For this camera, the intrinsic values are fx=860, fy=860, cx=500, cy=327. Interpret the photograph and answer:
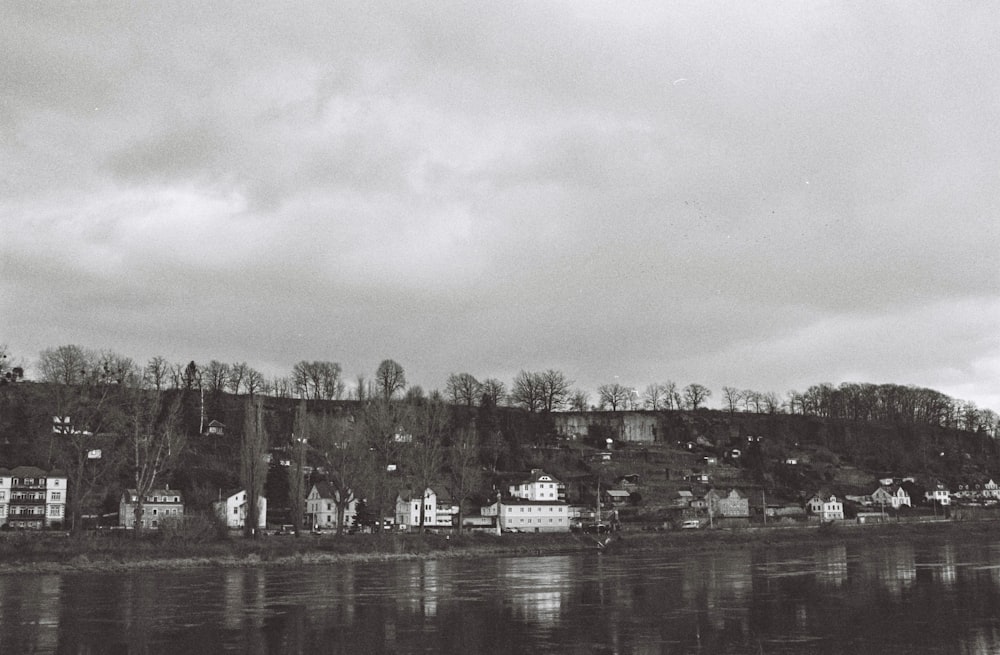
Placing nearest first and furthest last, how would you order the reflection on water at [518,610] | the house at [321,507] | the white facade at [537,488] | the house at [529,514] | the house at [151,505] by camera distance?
the reflection on water at [518,610] < the house at [151,505] < the house at [321,507] < the house at [529,514] < the white facade at [537,488]

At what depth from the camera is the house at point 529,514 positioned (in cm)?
11262

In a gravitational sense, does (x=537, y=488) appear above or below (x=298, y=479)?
below

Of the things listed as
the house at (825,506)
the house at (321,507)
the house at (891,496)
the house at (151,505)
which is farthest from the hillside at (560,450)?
the house at (825,506)

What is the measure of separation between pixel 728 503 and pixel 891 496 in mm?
46098

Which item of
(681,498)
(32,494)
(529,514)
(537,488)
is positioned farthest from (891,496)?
(32,494)

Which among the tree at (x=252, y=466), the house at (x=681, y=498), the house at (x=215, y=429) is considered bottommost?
the house at (x=681, y=498)

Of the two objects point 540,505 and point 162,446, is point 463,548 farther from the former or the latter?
point 540,505

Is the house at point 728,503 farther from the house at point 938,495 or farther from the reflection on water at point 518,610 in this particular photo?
the reflection on water at point 518,610

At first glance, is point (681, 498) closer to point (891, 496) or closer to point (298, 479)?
point (891, 496)

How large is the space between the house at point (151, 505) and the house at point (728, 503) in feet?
245

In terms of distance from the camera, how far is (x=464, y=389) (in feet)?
573

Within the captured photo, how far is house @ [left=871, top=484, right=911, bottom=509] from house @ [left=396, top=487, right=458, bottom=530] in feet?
271

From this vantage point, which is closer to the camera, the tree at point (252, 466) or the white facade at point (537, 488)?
the tree at point (252, 466)

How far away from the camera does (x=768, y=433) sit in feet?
655
